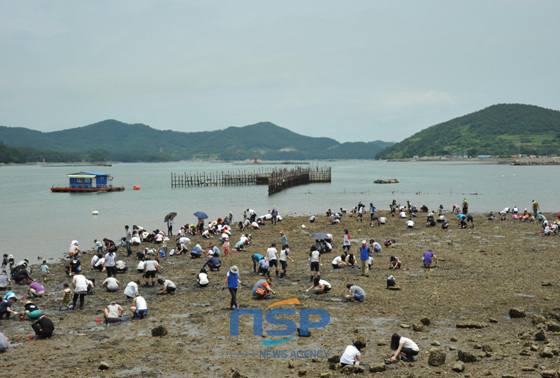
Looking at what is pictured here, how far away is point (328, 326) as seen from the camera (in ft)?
39.9

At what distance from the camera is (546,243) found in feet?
81.5

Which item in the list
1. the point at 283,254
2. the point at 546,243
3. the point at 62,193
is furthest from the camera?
the point at 62,193

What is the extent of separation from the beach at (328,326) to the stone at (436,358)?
32 millimetres

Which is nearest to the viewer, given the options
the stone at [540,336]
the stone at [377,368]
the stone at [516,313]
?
the stone at [377,368]

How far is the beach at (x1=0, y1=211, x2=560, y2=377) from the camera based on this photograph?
971 cm

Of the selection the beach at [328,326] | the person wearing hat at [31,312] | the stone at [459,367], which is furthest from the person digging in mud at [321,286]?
the person wearing hat at [31,312]

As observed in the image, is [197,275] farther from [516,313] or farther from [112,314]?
[516,313]

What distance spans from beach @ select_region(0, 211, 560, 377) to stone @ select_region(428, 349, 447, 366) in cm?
3

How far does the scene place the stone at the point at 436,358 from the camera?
31.2 ft

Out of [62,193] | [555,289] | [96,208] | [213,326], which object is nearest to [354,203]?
[96,208]

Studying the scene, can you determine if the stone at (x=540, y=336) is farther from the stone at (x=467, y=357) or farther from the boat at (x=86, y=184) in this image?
the boat at (x=86, y=184)

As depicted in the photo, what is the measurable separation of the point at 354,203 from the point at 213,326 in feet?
153

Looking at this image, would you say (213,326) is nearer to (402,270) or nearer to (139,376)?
(139,376)

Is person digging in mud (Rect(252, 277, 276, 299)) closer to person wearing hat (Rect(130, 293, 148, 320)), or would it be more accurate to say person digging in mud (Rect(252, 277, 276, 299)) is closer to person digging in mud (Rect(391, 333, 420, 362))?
person wearing hat (Rect(130, 293, 148, 320))
